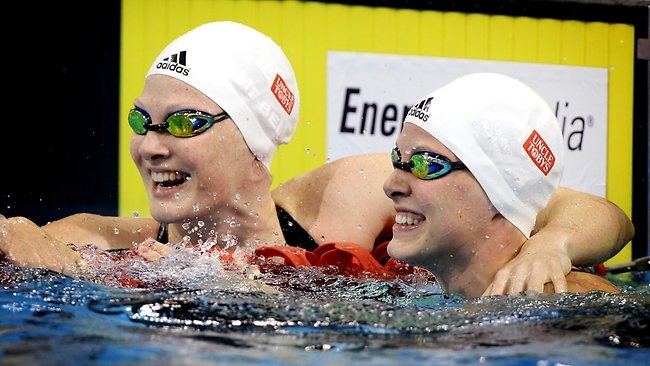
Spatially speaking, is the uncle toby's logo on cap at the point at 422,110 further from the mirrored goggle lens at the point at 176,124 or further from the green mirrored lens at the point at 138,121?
the green mirrored lens at the point at 138,121

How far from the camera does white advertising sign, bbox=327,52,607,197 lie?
19.7 ft

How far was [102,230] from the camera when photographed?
11.4 ft

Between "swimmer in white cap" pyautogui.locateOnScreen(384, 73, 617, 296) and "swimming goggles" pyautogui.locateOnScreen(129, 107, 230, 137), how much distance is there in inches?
29.1

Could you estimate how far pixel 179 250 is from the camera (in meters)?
3.01

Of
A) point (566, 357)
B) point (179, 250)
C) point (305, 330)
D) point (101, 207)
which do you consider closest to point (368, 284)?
point (179, 250)

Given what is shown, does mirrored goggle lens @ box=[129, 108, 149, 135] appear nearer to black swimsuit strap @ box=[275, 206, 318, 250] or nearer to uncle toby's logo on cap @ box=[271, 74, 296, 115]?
uncle toby's logo on cap @ box=[271, 74, 296, 115]

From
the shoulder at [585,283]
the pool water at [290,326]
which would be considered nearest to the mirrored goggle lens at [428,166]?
the pool water at [290,326]

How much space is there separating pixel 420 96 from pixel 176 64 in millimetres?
3078

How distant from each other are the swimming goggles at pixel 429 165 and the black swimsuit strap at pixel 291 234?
2.68ft

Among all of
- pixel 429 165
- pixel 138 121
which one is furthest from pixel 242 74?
pixel 429 165

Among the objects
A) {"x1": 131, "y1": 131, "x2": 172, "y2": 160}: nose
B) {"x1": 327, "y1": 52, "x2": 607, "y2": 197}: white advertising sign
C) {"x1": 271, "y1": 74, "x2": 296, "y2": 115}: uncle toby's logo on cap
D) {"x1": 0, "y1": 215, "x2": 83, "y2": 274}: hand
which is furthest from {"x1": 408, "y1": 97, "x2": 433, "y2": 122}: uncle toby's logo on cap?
{"x1": 327, "y1": 52, "x2": 607, "y2": 197}: white advertising sign

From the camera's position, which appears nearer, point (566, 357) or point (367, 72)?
point (566, 357)

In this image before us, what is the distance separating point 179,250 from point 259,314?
842 millimetres

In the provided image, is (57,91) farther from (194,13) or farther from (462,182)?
(462,182)
